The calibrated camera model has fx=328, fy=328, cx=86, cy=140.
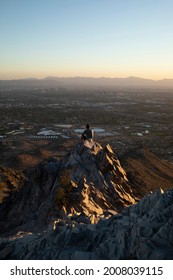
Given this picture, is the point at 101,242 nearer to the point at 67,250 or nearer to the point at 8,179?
the point at 67,250

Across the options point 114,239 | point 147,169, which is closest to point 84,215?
point 114,239

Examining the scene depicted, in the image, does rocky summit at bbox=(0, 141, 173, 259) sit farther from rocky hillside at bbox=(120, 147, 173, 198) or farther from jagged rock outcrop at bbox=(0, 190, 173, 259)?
rocky hillside at bbox=(120, 147, 173, 198)

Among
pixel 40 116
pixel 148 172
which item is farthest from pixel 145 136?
pixel 40 116

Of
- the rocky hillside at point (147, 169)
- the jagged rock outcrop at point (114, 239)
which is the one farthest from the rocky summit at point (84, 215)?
the rocky hillside at point (147, 169)

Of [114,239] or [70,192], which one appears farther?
[70,192]

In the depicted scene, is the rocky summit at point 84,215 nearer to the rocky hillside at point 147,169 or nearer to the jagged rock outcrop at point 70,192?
the jagged rock outcrop at point 70,192

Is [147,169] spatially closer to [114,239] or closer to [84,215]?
[84,215]
